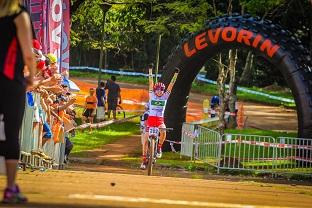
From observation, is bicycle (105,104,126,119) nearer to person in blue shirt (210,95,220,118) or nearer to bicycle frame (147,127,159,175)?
person in blue shirt (210,95,220,118)

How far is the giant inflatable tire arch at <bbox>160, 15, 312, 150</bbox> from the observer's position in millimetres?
20094

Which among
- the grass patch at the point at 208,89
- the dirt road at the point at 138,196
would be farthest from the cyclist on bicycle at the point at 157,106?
the grass patch at the point at 208,89

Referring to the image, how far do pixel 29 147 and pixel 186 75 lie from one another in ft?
40.8

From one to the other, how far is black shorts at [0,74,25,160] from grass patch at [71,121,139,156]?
55.0 ft

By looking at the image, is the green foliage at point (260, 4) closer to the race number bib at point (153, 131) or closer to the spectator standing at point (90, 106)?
the spectator standing at point (90, 106)

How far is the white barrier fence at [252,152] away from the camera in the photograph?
19375 mm

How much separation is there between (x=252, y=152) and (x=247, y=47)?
325cm

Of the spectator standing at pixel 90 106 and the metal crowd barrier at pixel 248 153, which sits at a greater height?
the spectator standing at pixel 90 106

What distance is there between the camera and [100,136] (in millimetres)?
27359

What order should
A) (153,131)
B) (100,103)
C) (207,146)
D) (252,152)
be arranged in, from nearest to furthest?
1. (153,131)
2. (207,146)
3. (252,152)
4. (100,103)

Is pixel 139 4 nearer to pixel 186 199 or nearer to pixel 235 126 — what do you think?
pixel 235 126

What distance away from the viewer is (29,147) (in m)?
11.3

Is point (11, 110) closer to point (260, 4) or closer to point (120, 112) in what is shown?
point (260, 4)

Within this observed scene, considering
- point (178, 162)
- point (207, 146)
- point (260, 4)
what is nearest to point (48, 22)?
point (207, 146)
